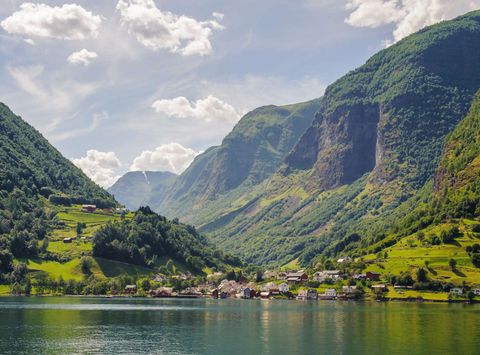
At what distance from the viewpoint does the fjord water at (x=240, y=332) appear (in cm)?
11250

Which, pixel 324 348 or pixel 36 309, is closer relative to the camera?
pixel 324 348

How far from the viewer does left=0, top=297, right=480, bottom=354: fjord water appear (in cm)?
11250

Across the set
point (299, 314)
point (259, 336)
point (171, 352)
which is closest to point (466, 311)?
point (299, 314)

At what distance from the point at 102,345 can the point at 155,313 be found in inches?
2860

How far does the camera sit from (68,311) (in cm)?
19075

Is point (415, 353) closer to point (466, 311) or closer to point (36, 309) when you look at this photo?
point (466, 311)

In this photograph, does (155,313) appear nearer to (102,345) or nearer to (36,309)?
(36,309)

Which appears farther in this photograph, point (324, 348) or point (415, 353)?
point (324, 348)

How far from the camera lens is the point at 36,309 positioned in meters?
193

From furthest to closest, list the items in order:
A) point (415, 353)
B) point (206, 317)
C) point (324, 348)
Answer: point (206, 317) < point (324, 348) < point (415, 353)

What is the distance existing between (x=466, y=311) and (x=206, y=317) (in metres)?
77.2

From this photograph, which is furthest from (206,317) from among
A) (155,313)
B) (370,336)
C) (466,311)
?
(466,311)

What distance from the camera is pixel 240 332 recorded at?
13862cm

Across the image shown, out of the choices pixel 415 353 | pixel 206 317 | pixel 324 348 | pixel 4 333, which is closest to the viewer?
pixel 415 353
